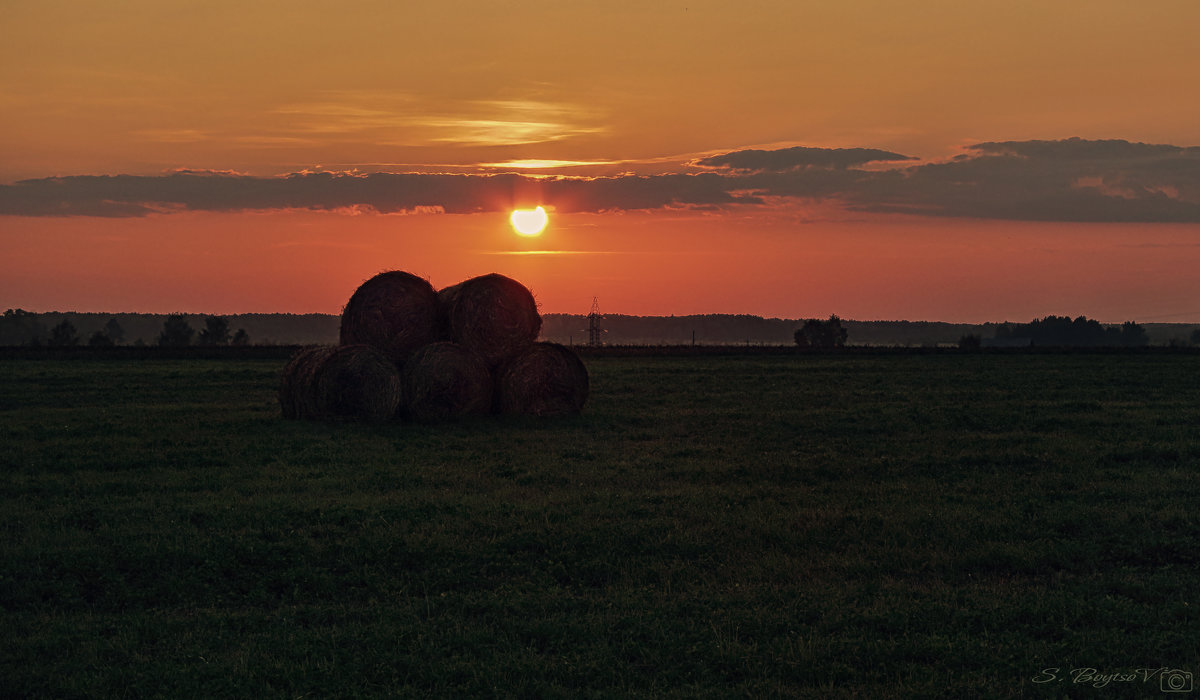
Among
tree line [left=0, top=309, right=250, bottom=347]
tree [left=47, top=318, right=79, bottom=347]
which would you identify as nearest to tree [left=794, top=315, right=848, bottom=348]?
tree line [left=0, top=309, right=250, bottom=347]

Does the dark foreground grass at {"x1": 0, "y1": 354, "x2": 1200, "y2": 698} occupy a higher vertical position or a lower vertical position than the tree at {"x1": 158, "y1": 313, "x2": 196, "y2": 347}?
lower

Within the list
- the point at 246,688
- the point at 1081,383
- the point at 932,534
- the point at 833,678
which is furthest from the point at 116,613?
the point at 1081,383

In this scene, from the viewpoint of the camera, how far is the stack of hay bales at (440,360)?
81.9 ft

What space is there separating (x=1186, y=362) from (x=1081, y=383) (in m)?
19.5

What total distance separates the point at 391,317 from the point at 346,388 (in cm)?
315

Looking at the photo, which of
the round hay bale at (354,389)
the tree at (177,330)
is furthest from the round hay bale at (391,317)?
the tree at (177,330)

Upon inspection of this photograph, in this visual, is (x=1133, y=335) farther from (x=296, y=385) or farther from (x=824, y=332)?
(x=296, y=385)

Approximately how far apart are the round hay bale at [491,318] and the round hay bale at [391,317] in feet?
2.26

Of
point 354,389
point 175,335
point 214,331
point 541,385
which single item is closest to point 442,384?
point 354,389

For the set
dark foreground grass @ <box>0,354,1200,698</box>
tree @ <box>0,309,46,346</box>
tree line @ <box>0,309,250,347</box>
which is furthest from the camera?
tree @ <box>0,309,46,346</box>

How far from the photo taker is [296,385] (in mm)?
25297

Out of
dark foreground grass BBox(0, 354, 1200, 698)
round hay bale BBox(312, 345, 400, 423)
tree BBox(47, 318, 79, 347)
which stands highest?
tree BBox(47, 318, 79, 347)

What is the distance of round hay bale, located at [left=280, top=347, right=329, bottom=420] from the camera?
82.5 ft

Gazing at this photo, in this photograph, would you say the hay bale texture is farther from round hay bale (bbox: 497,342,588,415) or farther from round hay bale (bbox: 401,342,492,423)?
round hay bale (bbox: 497,342,588,415)
